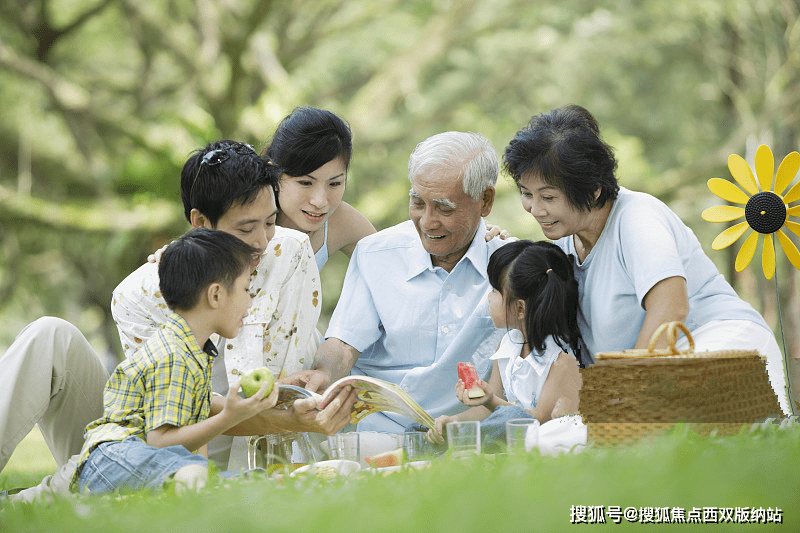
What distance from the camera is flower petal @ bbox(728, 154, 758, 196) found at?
11.5 ft

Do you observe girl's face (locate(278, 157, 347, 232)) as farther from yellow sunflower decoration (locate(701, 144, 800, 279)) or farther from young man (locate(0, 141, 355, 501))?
yellow sunflower decoration (locate(701, 144, 800, 279))

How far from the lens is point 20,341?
3170 millimetres

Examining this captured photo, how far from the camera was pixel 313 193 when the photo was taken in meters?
4.07

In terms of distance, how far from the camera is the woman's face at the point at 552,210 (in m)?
3.40

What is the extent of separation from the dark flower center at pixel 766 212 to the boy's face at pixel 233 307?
2147mm

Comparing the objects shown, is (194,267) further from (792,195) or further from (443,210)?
(792,195)

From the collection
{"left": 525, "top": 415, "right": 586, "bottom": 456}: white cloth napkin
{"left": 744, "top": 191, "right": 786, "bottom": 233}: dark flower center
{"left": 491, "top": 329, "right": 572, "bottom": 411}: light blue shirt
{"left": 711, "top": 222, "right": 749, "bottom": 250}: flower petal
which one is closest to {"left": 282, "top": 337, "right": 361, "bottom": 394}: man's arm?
{"left": 491, "top": 329, "right": 572, "bottom": 411}: light blue shirt

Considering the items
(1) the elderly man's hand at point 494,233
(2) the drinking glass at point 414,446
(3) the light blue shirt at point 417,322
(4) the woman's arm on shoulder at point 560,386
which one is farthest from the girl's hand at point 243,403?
(1) the elderly man's hand at point 494,233

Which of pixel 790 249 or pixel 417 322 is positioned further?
pixel 417 322

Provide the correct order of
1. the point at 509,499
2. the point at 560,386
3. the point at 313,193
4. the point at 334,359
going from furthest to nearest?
the point at 313,193, the point at 334,359, the point at 560,386, the point at 509,499

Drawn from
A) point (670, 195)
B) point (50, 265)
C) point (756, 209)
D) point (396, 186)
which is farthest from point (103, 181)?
point (756, 209)

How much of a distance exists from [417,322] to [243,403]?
1.40 m

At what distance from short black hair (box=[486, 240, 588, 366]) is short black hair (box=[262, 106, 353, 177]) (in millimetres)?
1020

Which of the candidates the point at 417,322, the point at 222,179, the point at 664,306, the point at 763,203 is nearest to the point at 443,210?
the point at 417,322
